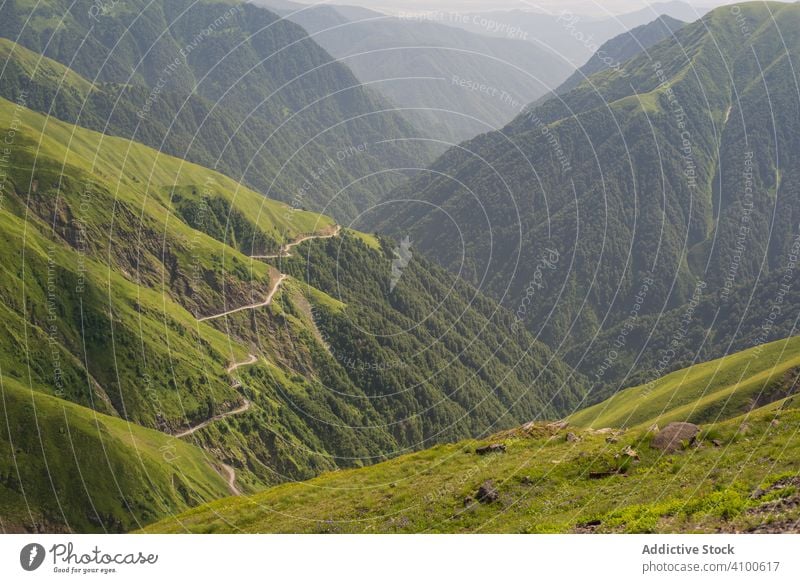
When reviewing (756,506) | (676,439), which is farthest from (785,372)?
(756,506)

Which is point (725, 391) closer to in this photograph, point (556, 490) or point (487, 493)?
point (556, 490)

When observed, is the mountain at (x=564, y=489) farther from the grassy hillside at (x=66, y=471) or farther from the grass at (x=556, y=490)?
the grassy hillside at (x=66, y=471)

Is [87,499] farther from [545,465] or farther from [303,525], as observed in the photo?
[545,465]
